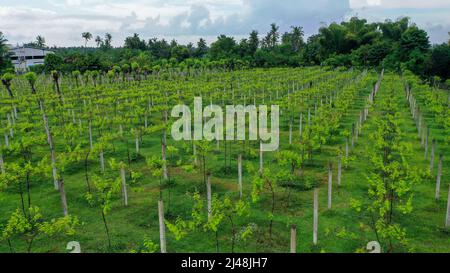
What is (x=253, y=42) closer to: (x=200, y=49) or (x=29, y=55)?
(x=200, y=49)

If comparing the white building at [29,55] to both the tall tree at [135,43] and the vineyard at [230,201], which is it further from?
the vineyard at [230,201]

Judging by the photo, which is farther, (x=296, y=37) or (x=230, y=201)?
(x=296, y=37)

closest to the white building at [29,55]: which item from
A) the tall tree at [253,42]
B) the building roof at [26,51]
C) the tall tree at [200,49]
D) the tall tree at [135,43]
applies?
the building roof at [26,51]

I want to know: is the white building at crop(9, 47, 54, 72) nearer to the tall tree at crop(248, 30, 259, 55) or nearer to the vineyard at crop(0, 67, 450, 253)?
the tall tree at crop(248, 30, 259, 55)

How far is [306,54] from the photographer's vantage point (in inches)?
3287

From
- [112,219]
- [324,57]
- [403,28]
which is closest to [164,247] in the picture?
[112,219]

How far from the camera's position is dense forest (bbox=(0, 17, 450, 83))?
5319 cm

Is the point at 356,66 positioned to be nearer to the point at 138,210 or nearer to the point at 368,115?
the point at 368,115

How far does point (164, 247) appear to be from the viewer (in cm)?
1020

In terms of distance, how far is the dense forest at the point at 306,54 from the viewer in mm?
53188

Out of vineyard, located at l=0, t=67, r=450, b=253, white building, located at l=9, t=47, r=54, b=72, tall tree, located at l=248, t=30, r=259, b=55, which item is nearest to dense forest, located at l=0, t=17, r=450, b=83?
tall tree, located at l=248, t=30, r=259, b=55

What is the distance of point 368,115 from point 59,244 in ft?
78.8

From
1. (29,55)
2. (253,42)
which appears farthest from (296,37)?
(29,55)

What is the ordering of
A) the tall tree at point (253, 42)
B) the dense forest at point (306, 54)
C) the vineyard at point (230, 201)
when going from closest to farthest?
1. the vineyard at point (230, 201)
2. the dense forest at point (306, 54)
3. the tall tree at point (253, 42)
